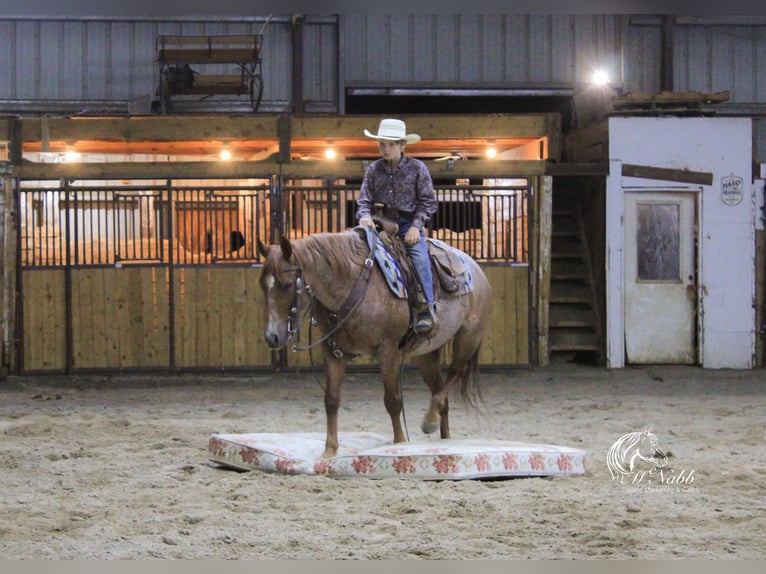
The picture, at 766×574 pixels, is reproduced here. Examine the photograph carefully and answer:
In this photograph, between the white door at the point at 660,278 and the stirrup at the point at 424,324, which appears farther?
the white door at the point at 660,278

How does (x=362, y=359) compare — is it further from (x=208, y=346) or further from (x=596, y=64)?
(x=596, y=64)

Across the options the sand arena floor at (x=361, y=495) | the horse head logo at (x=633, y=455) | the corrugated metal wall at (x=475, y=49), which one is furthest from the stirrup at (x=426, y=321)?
the corrugated metal wall at (x=475, y=49)

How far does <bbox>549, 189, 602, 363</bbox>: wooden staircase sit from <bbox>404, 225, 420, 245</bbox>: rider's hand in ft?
20.3

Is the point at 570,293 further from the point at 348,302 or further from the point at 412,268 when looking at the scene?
the point at 348,302

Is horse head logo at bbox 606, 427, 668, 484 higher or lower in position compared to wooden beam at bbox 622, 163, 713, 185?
lower

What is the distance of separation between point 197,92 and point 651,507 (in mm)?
10614

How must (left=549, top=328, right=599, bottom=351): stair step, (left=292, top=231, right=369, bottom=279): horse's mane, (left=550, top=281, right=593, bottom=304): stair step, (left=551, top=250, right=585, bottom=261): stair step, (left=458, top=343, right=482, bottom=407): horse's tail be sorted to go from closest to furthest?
1. (left=292, top=231, right=369, bottom=279): horse's mane
2. (left=458, top=343, right=482, bottom=407): horse's tail
3. (left=549, top=328, right=599, bottom=351): stair step
4. (left=550, top=281, right=593, bottom=304): stair step
5. (left=551, top=250, right=585, bottom=261): stair step

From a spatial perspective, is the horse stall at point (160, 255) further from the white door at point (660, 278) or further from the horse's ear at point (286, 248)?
the horse's ear at point (286, 248)

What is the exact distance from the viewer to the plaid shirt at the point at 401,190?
6.12 metres

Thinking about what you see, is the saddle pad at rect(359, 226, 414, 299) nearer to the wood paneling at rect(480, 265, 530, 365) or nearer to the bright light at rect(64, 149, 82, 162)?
the wood paneling at rect(480, 265, 530, 365)

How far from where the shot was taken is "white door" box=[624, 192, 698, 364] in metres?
11.7

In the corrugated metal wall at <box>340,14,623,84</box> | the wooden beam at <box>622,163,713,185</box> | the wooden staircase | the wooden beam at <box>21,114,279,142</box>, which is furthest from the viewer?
the corrugated metal wall at <box>340,14,623,84</box>

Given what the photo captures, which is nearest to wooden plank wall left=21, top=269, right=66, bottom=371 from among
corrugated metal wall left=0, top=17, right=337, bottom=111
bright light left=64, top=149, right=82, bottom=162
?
bright light left=64, top=149, right=82, bottom=162

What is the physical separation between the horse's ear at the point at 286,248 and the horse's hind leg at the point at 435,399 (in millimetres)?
1442
